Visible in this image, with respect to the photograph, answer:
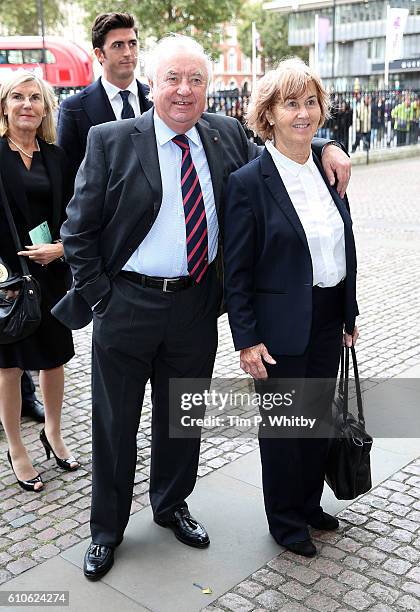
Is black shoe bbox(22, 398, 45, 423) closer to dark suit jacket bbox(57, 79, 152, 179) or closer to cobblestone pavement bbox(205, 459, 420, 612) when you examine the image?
dark suit jacket bbox(57, 79, 152, 179)

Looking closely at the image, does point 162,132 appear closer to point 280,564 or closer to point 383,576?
point 280,564

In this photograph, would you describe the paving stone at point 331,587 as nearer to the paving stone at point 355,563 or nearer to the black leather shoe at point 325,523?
the paving stone at point 355,563

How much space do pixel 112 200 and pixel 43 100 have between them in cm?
116

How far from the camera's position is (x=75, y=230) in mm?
2773

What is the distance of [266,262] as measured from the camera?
A: 2828 mm

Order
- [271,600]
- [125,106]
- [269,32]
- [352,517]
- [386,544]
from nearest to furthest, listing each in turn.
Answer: [271,600] → [386,544] → [352,517] → [125,106] → [269,32]

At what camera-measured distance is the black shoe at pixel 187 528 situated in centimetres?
316

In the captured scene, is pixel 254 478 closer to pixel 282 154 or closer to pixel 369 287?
pixel 282 154

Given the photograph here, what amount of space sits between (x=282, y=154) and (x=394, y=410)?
7.68 feet

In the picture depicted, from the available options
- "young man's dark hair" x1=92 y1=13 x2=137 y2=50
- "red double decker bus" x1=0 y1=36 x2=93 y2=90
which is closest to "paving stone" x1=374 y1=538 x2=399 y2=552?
"young man's dark hair" x1=92 y1=13 x2=137 y2=50

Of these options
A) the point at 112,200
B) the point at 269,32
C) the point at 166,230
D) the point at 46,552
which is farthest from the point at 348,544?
the point at 269,32

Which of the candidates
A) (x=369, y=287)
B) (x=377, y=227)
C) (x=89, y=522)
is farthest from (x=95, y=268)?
(x=377, y=227)

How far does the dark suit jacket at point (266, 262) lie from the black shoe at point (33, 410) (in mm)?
2172

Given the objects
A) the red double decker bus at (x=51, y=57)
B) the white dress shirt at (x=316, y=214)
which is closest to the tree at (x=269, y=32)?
the red double decker bus at (x=51, y=57)
